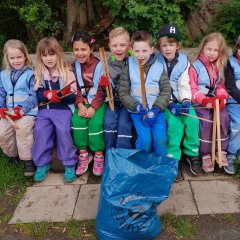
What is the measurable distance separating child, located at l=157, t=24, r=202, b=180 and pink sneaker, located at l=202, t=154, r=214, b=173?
0.17 feet

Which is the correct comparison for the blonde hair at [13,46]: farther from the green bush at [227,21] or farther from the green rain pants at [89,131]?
the green bush at [227,21]

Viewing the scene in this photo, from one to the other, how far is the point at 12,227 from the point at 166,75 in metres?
2.11

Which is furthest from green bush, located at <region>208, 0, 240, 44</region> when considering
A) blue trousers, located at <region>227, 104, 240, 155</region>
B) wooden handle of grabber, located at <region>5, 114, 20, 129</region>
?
wooden handle of grabber, located at <region>5, 114, 20, 129</region>

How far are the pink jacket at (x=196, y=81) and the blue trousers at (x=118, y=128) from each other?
2.46 ft

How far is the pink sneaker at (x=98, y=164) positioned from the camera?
3.87 metres

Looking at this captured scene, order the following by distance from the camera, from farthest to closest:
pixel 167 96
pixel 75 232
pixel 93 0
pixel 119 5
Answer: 1. pixel 93 0
2. pixel 119 5
3. pixel 167 96
4. pixel 75 232

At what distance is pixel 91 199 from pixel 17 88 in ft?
4.88

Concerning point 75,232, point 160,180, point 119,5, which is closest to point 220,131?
point 160,180

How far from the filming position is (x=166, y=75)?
3.79 m

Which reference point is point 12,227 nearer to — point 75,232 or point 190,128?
point 75,232

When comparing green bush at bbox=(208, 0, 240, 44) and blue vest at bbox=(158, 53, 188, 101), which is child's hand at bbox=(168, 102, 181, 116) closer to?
blue vest at bbox=(158, 53, 188, 101)

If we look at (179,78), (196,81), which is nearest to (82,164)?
(179,78)

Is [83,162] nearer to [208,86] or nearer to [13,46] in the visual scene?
[13,46]

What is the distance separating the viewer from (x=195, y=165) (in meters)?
3.83
